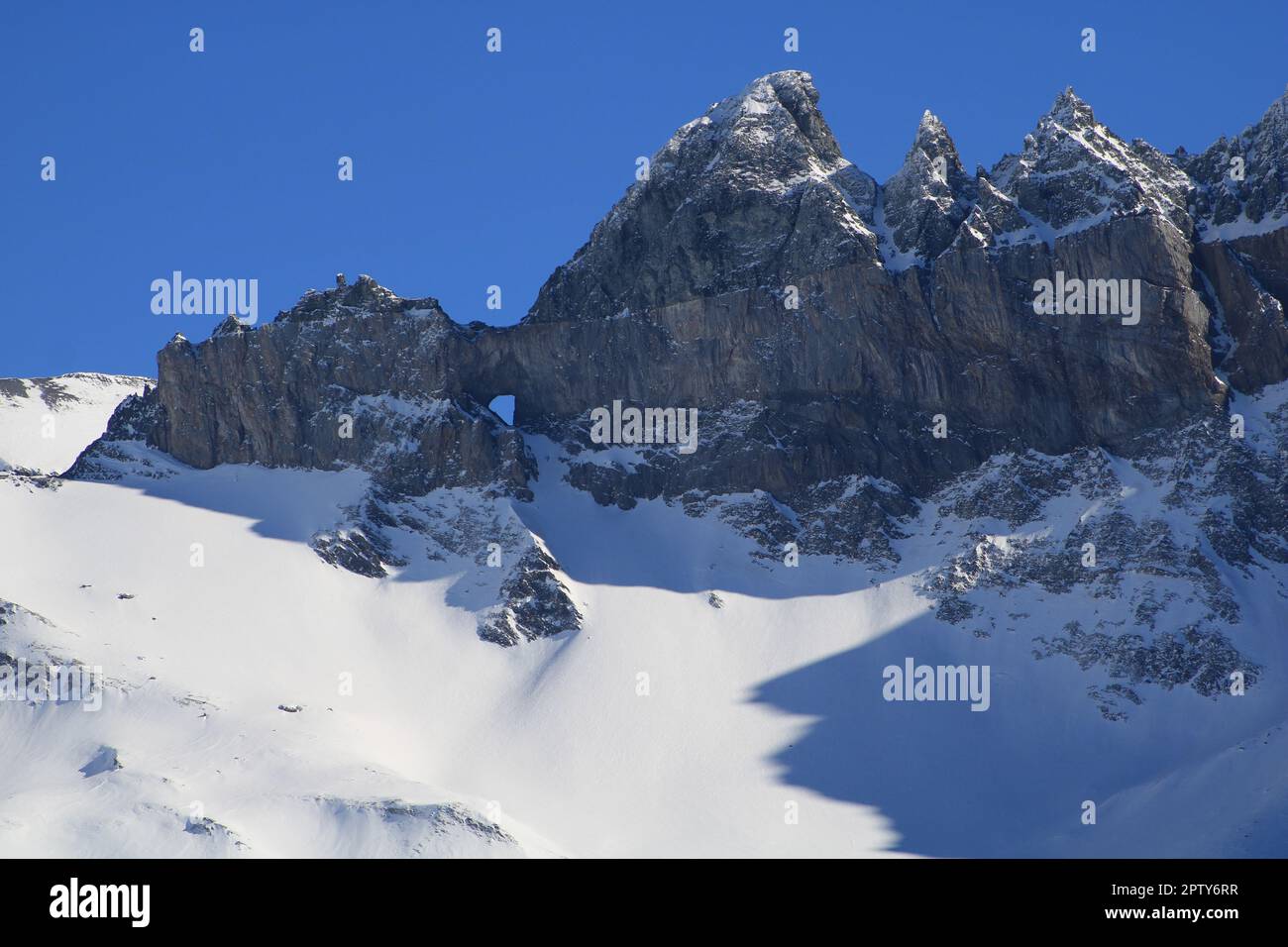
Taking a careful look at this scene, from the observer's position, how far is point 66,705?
190 meters

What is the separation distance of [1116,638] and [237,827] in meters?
80.9
